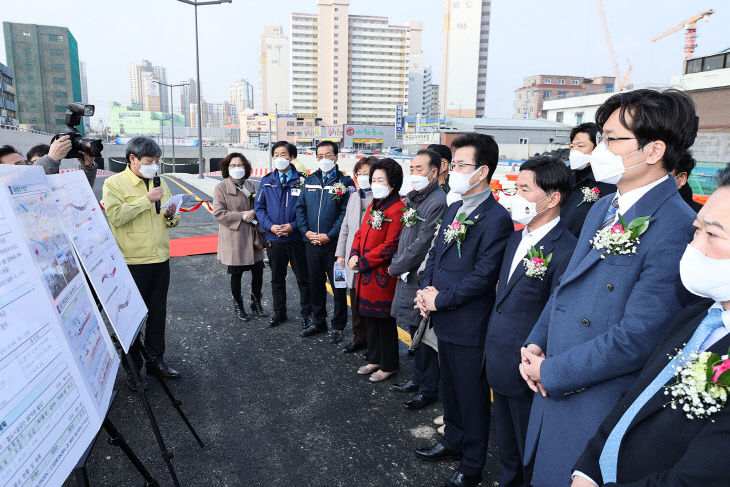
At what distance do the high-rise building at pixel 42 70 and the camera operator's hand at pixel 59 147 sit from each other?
74.8 metres

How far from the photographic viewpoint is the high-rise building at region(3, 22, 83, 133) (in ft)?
212

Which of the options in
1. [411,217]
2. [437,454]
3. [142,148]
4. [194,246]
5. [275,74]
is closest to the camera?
[437,454]

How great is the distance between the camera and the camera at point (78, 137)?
11.1 ft

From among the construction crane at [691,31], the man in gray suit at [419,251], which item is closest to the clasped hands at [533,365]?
the man in gray suit at [419,251]

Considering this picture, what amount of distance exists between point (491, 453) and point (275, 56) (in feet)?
545

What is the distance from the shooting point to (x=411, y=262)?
3.72m

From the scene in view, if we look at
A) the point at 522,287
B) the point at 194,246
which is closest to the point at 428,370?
the point at 522,287

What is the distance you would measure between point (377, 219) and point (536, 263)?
6.84 ft

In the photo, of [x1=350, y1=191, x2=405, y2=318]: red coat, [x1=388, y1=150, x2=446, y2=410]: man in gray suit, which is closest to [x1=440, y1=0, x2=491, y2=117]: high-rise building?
[x1=350, y1=191, x2=405, y2=318]: red coat

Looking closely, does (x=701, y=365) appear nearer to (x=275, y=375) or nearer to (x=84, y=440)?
(x=84, y=440)

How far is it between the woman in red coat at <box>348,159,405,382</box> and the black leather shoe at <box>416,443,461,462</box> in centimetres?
112

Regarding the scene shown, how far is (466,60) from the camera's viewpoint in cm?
12838

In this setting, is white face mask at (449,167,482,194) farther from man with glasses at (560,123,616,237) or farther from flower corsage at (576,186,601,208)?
flower corsage at (576,186,601,208)

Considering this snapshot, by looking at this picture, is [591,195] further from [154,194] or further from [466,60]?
[466,60]
